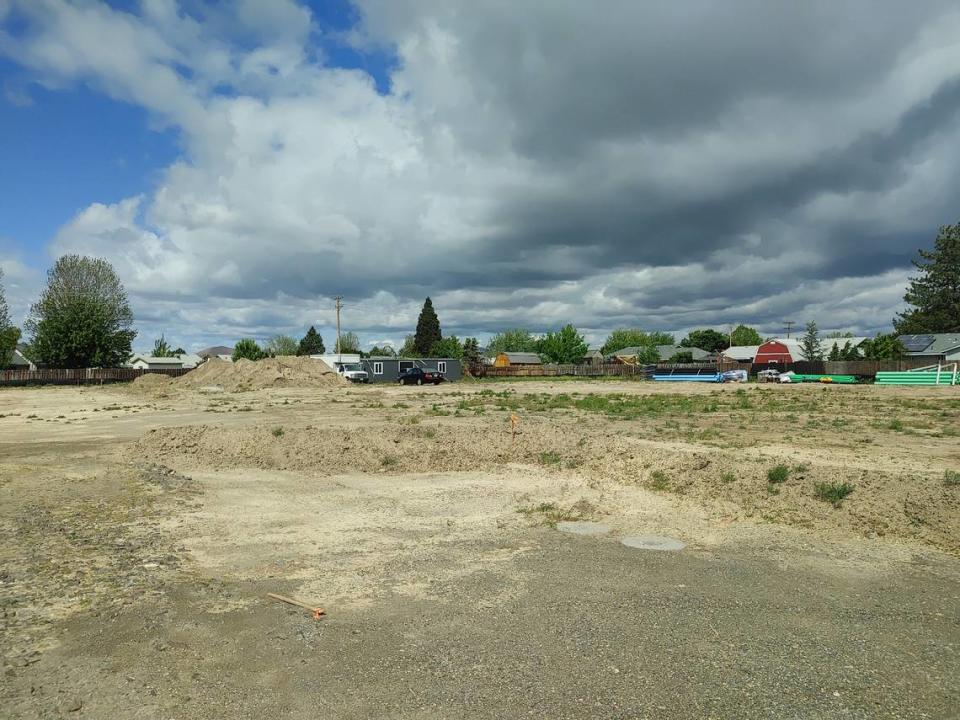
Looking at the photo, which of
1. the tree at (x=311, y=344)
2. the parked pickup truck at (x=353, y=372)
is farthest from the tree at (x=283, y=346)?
the parked pickup truck at (x=353, y=372)

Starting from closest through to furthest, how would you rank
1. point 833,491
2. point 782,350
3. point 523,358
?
point 833,491
point 782,350
point 523,358

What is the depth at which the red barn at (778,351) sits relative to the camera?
96250 mm

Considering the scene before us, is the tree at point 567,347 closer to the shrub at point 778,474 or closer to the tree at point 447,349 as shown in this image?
the tree at point 447,349

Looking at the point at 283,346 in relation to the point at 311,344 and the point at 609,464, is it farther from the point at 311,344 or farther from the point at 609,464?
the point at 609,464

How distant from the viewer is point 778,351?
9875cm

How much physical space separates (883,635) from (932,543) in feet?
10.4

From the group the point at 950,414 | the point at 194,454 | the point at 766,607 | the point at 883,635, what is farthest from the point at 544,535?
the point at 950,414

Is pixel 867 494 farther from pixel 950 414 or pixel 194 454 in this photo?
pixel 950 414

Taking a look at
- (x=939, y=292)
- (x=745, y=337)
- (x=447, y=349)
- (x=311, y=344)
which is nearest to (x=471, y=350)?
(x=447, y=349)

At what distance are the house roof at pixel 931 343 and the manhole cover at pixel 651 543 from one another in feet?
253

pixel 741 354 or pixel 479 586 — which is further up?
pixel 741 354

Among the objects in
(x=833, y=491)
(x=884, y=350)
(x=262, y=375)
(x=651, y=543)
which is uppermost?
(x=884, y=350)

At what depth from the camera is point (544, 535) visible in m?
7.88

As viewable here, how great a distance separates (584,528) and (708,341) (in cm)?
15538
